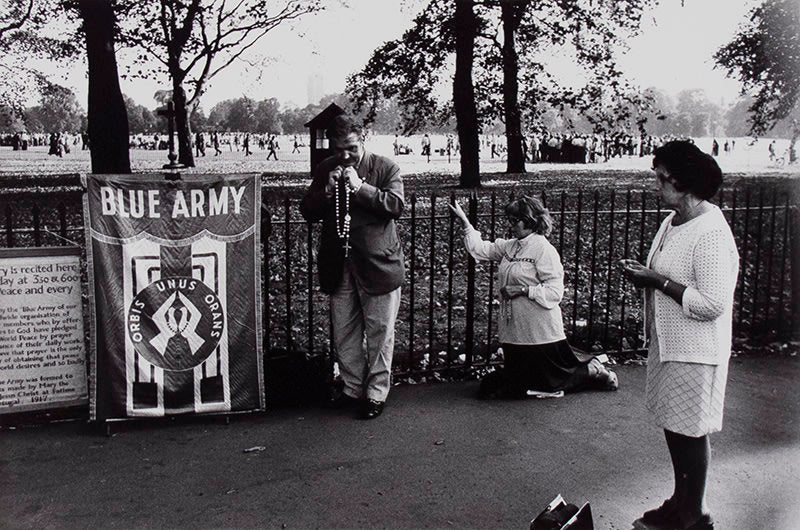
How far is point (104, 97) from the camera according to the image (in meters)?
10.9

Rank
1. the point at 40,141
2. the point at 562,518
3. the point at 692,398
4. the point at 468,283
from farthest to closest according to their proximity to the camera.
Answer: the point at 40,141 < the point at 468,283 < the point at 692,398 < the point at 562,518

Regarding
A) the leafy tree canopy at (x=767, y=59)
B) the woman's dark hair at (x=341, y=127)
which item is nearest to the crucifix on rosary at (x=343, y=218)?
the woman's dark hair at (x=341, y=127)

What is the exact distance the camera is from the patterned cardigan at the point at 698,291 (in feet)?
11.0

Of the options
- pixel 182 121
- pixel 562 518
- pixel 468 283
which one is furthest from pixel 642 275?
pixel 182 121

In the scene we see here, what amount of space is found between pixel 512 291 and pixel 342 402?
1470 mm

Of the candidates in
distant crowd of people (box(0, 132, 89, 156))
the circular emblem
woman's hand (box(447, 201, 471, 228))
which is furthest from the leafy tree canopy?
distant crowd of people (box(0, 132, 89, 156))

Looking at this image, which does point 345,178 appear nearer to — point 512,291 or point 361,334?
point 361,334

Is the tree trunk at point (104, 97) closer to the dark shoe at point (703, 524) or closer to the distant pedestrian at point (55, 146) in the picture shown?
the dark shoe at point (703, 524)

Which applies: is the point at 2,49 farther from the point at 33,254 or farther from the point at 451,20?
the point at 33,254

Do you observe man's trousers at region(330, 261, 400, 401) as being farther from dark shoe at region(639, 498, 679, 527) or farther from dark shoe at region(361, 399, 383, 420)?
dark shoe at region(639, 498, 679, 527)

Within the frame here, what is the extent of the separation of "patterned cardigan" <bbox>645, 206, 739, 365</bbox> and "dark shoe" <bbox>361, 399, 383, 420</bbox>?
222 cm

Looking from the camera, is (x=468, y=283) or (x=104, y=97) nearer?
(x=468, y=283)

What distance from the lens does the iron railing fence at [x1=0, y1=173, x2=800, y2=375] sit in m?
6.02

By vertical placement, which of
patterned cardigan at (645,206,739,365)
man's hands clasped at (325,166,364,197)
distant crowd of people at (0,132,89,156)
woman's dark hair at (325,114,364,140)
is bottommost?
patterned cardigan at (645,206,739,365)
